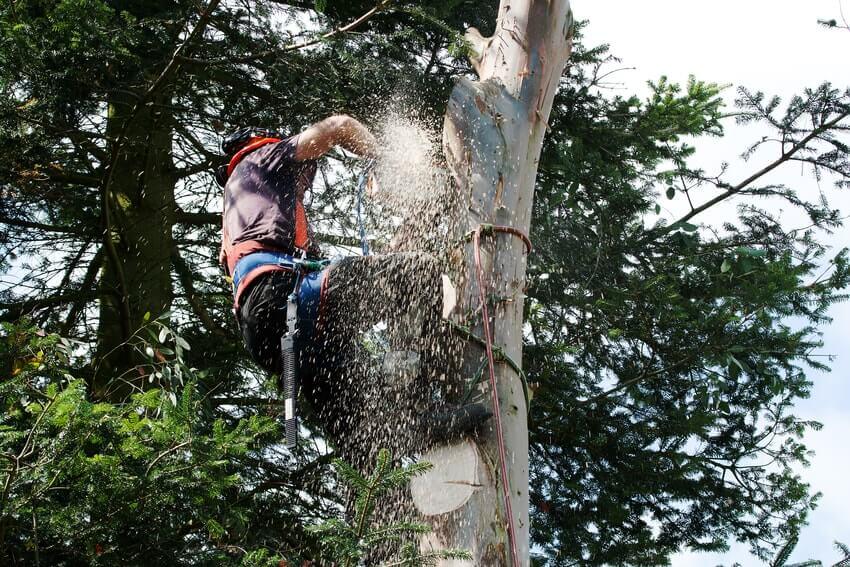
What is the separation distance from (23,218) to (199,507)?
3.47 m

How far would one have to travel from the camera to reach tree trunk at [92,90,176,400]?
20.7 feet

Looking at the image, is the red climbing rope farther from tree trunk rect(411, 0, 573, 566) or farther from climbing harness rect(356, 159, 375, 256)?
climbing harness rect(356, 159, 375, 256)

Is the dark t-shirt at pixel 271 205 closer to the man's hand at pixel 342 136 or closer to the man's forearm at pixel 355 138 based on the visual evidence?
the man's hand at pixel 342 136

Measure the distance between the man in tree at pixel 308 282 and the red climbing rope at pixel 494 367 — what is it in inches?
14.3

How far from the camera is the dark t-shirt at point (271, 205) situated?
4379 millimetres

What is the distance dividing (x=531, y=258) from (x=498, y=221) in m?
2.31

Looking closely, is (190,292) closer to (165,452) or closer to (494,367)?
(165,452)

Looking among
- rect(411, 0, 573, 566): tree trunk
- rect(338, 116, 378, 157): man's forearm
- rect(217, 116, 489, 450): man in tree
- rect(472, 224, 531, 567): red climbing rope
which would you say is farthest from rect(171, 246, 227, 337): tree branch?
rect(472, 224, 531, 567): red climbing rope

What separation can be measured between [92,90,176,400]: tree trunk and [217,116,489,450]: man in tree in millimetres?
1990

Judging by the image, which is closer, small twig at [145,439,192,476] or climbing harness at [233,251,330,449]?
small twig at [145,439,192,476]

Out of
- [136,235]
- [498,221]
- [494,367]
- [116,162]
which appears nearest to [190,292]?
[136,235]

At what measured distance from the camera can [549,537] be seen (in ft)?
20.1

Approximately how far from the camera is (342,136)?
4.24m

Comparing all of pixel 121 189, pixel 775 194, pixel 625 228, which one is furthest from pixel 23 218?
pixel 775 194
